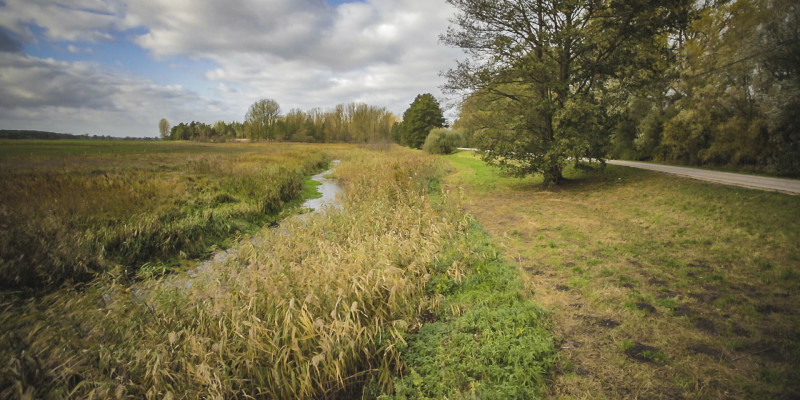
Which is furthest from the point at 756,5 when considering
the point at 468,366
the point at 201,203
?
the point at 201,203

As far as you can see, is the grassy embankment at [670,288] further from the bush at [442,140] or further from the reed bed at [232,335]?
the bush at [442,140]

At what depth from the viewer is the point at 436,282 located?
17.5 feet

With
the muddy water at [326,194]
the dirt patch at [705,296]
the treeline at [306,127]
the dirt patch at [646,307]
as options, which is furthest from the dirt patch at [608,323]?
the treeline at [306,127]

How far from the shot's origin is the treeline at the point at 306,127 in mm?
64438

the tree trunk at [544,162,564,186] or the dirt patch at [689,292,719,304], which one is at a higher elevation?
the tree trunk at [544,162,564,186]

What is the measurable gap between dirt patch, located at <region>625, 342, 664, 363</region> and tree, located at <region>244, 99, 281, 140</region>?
2710 inches

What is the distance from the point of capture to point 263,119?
214ft

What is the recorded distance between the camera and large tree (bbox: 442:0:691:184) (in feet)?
35.0

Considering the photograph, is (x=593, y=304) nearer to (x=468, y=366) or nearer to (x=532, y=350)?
(x=532, y=350)

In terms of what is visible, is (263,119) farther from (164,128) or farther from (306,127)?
(164,128)

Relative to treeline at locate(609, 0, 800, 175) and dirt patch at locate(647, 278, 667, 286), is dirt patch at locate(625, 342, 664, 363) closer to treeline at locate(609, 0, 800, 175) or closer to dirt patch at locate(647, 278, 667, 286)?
dirt patch at locate(647, 278, 667, 286)

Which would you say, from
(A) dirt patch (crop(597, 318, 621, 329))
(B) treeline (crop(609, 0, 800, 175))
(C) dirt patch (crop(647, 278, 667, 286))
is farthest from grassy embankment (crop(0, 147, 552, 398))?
(B) treeline (crop(609, 0, 800, 175))

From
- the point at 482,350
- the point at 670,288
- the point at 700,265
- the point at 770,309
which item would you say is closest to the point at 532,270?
the point at 670,288

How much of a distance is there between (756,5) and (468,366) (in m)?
23.2
